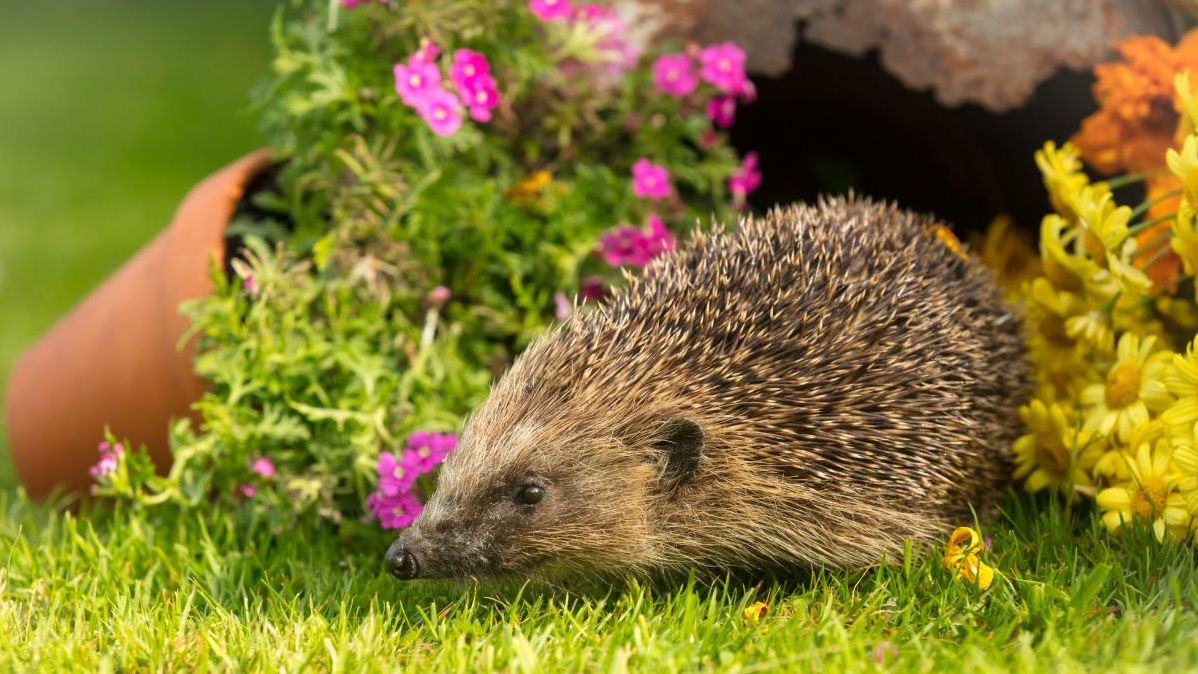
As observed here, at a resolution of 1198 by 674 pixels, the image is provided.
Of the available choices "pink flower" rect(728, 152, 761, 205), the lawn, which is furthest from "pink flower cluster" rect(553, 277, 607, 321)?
the lawn

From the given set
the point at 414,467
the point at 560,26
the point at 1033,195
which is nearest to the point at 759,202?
the point at 1033,195

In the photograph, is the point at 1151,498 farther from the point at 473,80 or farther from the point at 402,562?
the point at 473,80

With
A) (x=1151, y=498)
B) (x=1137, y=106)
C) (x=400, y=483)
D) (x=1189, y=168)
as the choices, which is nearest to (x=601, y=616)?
(x=400, y=483)

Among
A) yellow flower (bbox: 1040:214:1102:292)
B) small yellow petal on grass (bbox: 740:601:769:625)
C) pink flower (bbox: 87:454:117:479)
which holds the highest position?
yellow flower (bbox: 1040:214:1102:292)

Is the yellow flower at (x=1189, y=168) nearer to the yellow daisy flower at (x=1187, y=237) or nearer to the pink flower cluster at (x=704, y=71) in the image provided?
the yellow daisy flower at (x=1187, y=237)

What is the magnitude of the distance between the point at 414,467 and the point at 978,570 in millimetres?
1782

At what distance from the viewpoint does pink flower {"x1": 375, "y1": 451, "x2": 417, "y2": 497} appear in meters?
3.97

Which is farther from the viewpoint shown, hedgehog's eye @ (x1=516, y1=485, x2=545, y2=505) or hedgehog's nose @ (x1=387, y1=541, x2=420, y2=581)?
hedgehog's eye @ (x1=516, y1=485, x2=545, y2=505)

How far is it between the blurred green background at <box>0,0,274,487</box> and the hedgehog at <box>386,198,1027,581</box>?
5.93ft

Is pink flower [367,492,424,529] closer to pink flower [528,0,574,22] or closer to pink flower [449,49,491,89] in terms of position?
pink flower [449,49,491,89]

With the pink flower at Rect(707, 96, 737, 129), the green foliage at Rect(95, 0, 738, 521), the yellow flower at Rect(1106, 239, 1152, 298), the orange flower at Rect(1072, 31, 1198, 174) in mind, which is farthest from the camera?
the pink flower at Rect(707, 96, 737, 129)

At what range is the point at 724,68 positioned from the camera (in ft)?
15.8

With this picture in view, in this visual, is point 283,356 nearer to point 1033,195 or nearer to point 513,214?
point 513,214

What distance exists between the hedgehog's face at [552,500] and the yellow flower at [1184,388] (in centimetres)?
129
